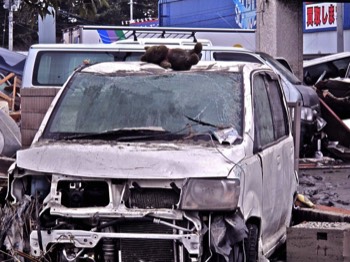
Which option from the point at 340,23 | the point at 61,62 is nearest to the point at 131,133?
the point at 61,62

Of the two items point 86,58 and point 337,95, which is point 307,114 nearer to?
point 337,95

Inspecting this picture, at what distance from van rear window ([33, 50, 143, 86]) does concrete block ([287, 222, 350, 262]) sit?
592 centimetres

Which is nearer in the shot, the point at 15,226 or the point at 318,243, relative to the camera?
the point at 15,226

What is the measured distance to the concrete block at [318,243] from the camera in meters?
6.73

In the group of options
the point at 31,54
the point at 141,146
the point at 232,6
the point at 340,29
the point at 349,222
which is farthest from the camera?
the point at 232,6

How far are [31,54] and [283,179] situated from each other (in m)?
6.07

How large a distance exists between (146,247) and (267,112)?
78.7 inches

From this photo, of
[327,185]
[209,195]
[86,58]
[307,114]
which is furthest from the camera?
[307,114]

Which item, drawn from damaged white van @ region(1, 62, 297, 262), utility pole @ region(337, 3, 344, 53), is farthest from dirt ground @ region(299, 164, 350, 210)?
utility pole @ region(337, 3, 344, 53)

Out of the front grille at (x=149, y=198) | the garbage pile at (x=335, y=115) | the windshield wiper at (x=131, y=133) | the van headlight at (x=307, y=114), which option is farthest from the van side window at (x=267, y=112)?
the garbage pile at (x=335, y=115)

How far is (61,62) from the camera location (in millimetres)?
12641

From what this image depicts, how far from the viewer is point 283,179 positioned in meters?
7.46

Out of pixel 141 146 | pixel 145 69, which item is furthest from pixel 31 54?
pixel 141 146

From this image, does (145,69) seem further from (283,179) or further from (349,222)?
(349,222)
